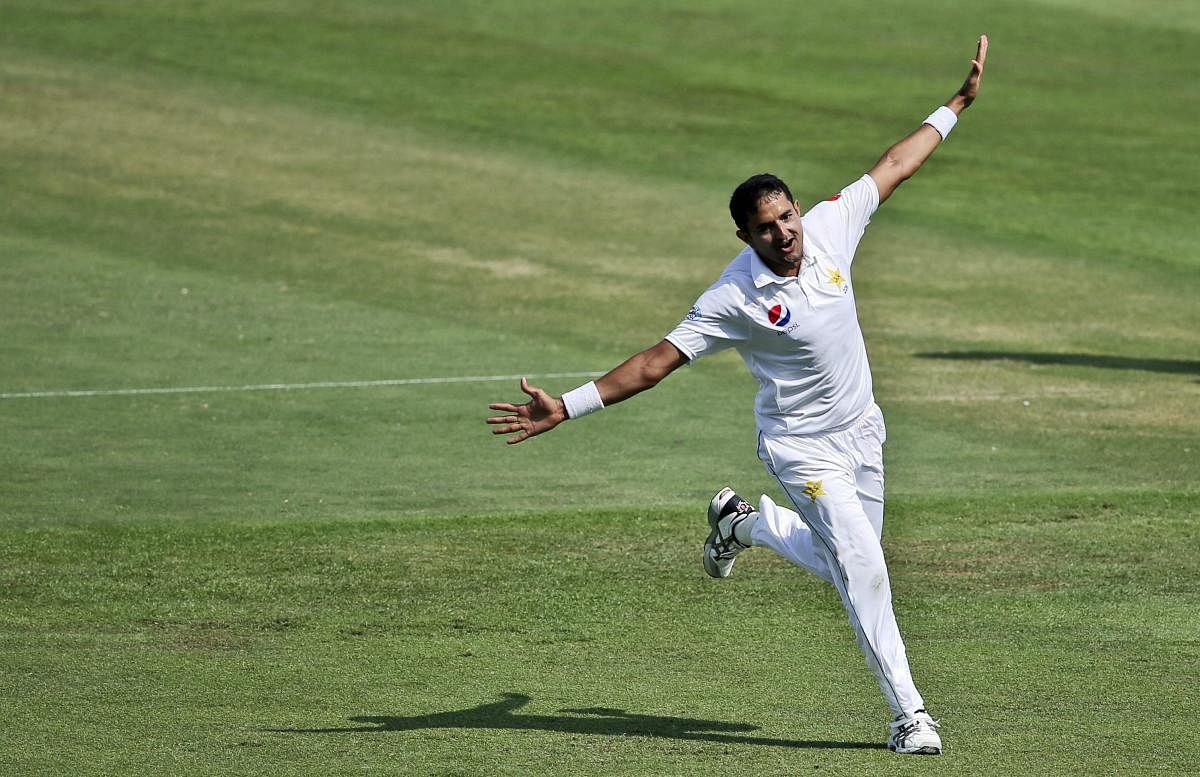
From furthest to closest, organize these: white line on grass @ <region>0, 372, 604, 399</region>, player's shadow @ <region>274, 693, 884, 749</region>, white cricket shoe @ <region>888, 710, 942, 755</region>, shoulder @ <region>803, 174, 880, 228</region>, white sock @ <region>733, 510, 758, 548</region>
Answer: white line on grass @ <region>0, 372, 604, 399</region> < white sock @ <region>733, 510, 758, 548</region> < shoulder @ <region>803, 174, 880, 228</region> < player's shadow @ <region>274, 693, 884, 749</region> < white cricket shoe @ <region>888, 710, 942, 755</region>

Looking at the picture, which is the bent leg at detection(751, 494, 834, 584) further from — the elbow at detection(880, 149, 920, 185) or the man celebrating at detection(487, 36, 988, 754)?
the elbow at detection(880, 149, 920, 185)

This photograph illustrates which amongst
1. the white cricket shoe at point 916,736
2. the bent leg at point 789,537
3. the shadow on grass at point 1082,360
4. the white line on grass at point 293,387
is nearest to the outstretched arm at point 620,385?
the bent leg at point 789,537

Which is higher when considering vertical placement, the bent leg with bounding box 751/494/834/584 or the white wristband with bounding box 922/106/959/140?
the white wristband with bounding box 922/106/959/140

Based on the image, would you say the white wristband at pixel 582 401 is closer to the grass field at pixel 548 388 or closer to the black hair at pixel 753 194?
the black hair at pixel 753 194

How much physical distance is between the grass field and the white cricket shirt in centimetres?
141

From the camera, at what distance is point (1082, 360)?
17688 millimetres

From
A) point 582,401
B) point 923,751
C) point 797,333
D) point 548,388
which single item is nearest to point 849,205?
point 797,333

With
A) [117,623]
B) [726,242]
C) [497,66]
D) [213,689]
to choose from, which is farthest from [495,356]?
[497,66]

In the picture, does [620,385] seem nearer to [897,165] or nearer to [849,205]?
[849,205]

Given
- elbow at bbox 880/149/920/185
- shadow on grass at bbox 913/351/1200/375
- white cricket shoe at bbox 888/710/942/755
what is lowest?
white cricket shoe at bbox 888/710/942/755

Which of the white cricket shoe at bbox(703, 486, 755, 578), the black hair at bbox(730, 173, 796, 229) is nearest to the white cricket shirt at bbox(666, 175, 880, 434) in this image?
the black hair at bbox(730, 173, 796, 229)

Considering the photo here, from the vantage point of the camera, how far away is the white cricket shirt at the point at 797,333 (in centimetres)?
792

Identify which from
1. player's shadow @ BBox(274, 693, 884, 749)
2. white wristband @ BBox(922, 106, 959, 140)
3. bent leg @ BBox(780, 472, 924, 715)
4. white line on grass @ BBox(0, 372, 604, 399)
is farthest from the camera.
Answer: white line on grass @ BBox(0, 372, 604, 399)

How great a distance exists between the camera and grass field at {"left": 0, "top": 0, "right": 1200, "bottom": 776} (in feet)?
27.8
